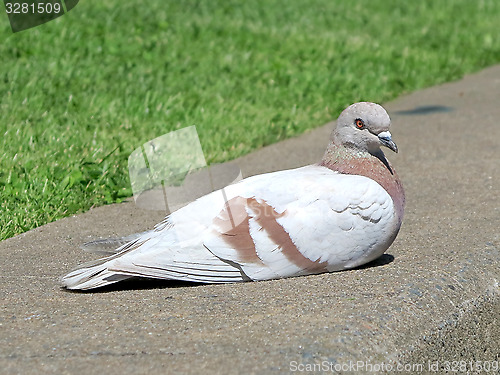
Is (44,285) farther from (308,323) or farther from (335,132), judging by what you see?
(335,132)

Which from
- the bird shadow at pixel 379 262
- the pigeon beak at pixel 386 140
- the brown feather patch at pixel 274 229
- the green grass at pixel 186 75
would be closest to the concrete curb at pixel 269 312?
the bird shadow at pixel 379 262

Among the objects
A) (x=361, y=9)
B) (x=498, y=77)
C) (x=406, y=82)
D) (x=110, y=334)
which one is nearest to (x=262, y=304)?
(x=110, y=334)

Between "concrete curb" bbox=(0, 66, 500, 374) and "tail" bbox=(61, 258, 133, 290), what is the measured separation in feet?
0.18

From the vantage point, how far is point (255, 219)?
3.63m

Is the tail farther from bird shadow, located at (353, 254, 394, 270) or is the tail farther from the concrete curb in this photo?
bird shadow, located at (353, 254, 394, 270)

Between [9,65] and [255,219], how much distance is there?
437cm

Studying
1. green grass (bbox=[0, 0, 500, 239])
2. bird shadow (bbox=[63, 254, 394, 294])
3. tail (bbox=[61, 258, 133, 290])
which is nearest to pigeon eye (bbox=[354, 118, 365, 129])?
bird shadow (bbox=[63, 254, 394, 294])

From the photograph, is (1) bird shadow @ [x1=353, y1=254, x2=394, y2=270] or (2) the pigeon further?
(1) bird shadow @ [x1=353, y1=254, x2=394, y2=270]

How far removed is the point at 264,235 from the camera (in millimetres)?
3625

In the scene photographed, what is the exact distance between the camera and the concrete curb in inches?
116

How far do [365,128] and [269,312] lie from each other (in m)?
1.11

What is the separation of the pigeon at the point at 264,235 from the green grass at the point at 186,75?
144 centimetres

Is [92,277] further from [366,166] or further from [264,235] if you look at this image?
[366,166]

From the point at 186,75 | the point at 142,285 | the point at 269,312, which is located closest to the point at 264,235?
the point at 269,312
